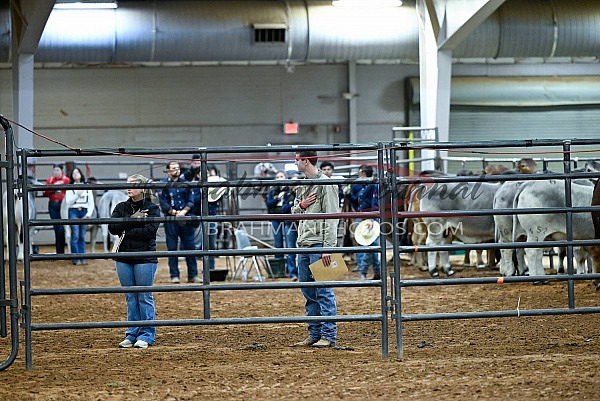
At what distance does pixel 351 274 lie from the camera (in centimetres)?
1448

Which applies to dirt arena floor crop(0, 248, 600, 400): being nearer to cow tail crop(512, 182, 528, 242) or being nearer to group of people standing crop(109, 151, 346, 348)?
group of people standing crop(109, 151, 346, 348)

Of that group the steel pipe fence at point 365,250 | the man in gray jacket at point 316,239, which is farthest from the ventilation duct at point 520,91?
the steel pipe fence at point 365,250

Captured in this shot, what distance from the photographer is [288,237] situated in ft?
42.3

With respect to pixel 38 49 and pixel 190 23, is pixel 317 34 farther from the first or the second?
pixel 38 49

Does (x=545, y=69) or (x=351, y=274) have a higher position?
(x=545, y=69)

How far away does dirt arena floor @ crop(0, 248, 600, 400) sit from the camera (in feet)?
18.0

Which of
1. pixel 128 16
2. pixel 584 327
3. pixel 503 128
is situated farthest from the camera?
pixel 503 128

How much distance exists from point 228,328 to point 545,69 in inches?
783

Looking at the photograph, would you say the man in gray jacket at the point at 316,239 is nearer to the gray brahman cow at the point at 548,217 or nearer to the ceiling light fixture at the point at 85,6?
the gray brahman cow at the point at 548,217

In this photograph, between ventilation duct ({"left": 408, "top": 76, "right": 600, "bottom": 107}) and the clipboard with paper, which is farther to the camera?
A: ventilation duct ({"left": 408, "top": 76, "right": 600, "bottom": 107})

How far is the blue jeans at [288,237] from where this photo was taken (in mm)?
12862

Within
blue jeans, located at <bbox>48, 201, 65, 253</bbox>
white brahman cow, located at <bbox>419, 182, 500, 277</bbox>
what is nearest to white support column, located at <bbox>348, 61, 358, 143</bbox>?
blue jeans, located at <bbox>48, 201, 65, 253</bbox>

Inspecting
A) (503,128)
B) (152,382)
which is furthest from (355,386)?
(503,128)

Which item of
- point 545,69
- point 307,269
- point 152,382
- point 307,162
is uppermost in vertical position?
point 545,69
